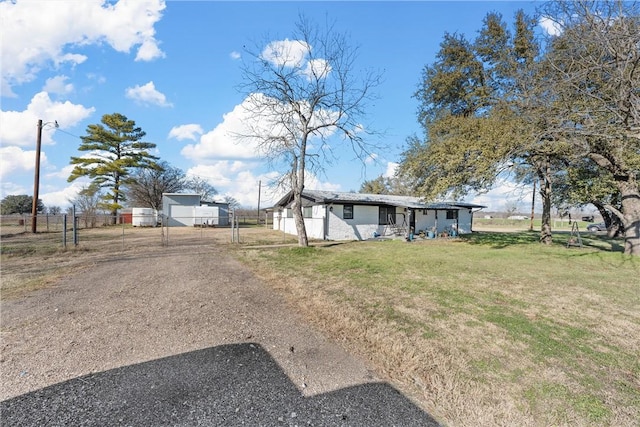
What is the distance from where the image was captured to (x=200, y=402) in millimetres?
2395

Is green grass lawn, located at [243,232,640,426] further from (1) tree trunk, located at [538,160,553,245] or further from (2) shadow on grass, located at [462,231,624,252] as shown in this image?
(1) tree trunk, located at [538,160,553,245]

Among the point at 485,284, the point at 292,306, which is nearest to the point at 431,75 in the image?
the point at 485,284

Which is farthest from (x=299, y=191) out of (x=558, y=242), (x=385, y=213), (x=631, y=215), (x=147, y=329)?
(x=558, y=242)

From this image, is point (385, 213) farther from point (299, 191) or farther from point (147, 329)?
point (147, 329)

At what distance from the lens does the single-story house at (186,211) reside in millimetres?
28922

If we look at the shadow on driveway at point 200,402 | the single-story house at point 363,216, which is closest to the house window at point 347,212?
the single-story house at point 363,216

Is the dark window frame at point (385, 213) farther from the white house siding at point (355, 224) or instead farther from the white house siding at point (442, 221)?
the white house siding at point (442, 221)

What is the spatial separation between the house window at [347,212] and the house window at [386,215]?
7.60ft

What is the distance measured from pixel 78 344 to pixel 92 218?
26.3 meters

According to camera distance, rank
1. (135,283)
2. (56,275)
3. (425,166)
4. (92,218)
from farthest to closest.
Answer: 1. (92,218)
2. (425,166)
3. (56,275)
4. (135,283)

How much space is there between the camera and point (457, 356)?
328cm

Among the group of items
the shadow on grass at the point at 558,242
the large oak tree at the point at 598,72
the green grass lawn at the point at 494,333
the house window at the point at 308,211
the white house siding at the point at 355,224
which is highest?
the large oak tree at the point at 598,72

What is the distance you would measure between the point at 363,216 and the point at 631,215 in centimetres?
1184

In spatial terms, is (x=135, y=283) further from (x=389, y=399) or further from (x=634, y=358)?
(x=634, y=358)
